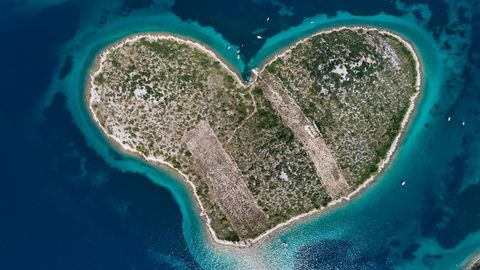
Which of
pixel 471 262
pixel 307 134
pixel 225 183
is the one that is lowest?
pixel 471 262

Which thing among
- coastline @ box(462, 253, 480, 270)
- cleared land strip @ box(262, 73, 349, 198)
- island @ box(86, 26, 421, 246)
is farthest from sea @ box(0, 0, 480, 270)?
cleared land strip @ box(262, 73, 349, 198)

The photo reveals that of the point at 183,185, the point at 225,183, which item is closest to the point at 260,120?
the point at 225,183

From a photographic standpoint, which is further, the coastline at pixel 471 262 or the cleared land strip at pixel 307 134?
the coastline at pixel 471 262

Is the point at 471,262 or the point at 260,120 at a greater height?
the point at 260,120

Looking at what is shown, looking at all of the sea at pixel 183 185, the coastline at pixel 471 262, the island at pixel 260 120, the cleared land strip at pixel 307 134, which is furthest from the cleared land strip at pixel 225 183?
the coastline at pixel 471 262

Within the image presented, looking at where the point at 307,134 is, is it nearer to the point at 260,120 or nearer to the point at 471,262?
the point at 260,120

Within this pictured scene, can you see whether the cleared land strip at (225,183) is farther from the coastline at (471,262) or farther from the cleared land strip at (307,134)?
the coastline at (471,262)
